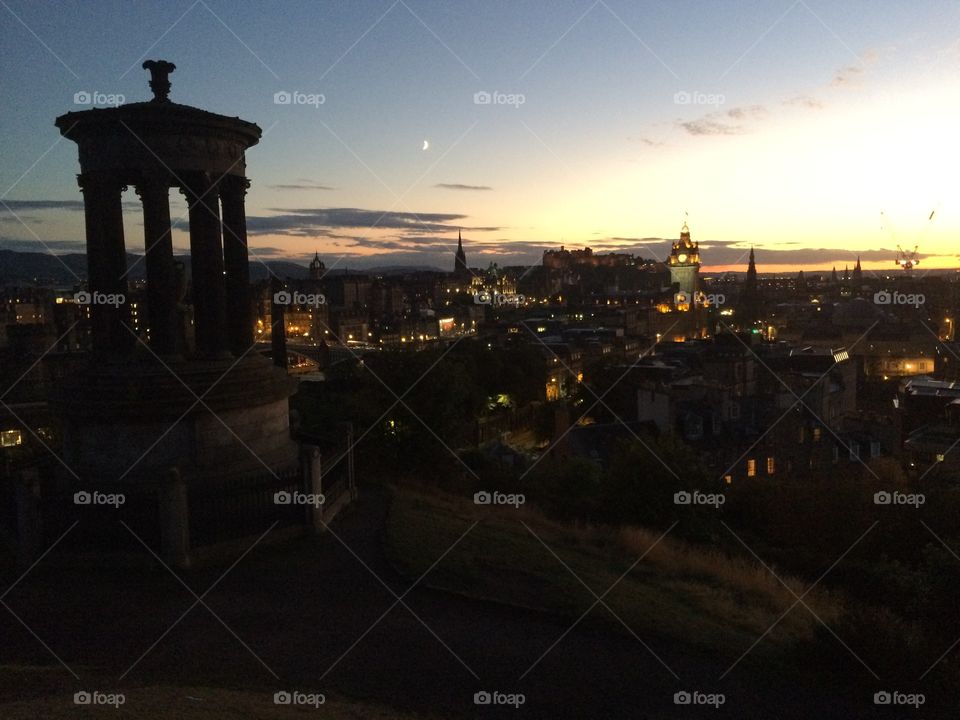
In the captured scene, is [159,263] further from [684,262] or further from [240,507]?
[684,262]

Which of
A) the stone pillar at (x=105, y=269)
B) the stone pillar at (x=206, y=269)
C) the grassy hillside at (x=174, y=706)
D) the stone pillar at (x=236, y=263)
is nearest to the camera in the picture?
the grassy hillside at (x=174, y=706)

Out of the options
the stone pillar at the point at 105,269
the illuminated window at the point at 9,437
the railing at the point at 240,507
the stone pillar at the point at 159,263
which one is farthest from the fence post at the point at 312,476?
the illuminated window at the point at 9,437

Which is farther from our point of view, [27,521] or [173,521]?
[27,521]

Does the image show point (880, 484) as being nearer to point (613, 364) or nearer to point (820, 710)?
point (820, 710)

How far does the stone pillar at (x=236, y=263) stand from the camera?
14977 millimetres

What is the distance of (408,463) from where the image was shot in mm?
21719

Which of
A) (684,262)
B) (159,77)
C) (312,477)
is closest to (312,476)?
(312,477)

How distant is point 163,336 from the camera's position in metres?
14.0

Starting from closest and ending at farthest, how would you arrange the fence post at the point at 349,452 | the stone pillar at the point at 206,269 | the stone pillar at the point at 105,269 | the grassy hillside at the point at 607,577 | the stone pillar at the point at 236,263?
the grassy hillside at the point at 607,577, the stone pillar at the point at 105,269, the stone pillar at the point at 206,269, the stone pillar at the point at 236,263, the fence post at the point at 349,452

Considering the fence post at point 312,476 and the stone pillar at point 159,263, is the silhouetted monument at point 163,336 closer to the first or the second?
the stone pillar at point 159,263

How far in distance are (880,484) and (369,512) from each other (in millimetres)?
19318

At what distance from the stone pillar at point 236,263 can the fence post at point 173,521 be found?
14.3 feet

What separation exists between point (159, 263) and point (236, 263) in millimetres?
1841

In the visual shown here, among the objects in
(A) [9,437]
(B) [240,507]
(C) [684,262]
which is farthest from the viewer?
(C) [684,262]
